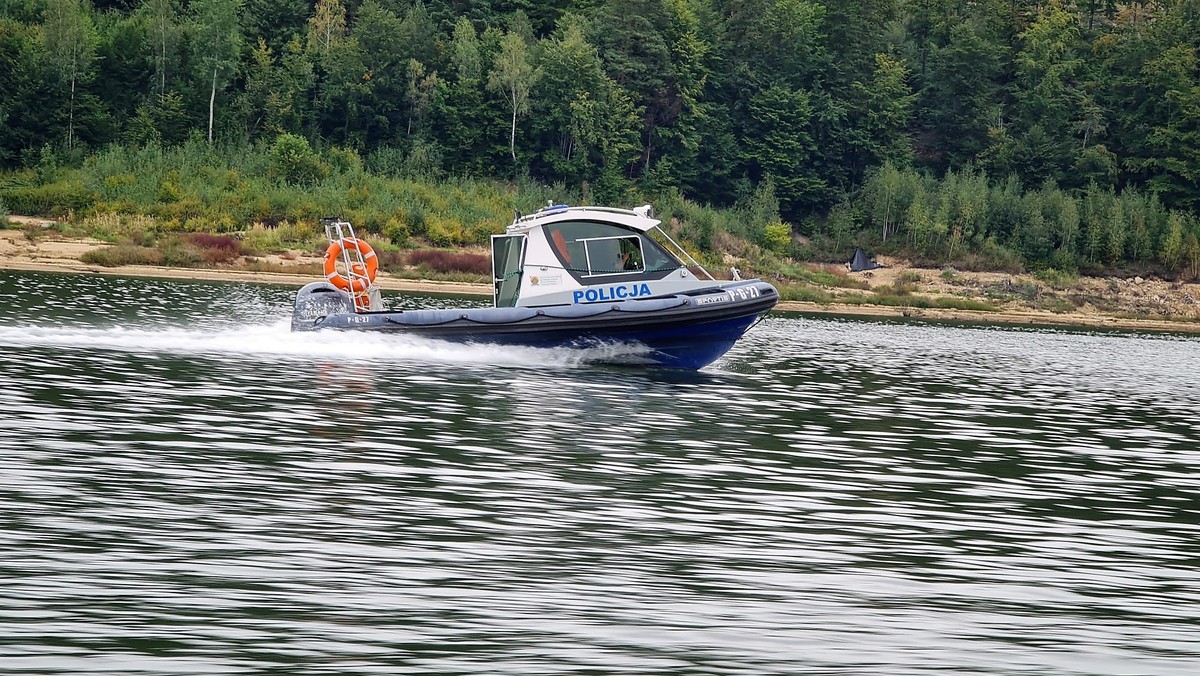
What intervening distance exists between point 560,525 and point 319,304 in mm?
13769

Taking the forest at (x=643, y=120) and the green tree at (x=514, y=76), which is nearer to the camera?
the forest at (x=643, y=120)

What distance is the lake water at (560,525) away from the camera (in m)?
7.93

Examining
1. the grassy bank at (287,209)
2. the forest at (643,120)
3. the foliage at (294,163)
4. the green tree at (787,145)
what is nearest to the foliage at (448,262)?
the grassy bank at (287,209)

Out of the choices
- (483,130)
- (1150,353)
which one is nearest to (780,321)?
(1150,353)

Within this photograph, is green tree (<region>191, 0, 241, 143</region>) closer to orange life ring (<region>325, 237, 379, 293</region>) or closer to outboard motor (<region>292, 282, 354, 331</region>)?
orange life ring (<region>325, 237, 379, 293</region>)

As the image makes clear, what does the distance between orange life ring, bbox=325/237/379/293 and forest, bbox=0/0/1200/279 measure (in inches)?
1085

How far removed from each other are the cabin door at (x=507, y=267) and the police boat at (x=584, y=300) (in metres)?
0.03

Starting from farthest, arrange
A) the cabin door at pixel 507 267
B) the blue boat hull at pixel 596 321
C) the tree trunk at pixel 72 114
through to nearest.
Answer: the tree trunk at pixel 72 114 < the cabin door at pixel 507 267 < the blue boat hull at pixel 596 321

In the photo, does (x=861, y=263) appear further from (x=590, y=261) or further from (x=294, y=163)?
(x=590, y=261)

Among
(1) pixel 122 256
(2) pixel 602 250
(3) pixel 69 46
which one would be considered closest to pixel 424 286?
(1) pixel 122 256

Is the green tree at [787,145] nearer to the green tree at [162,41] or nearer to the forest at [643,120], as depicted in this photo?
the forest at [643,120]

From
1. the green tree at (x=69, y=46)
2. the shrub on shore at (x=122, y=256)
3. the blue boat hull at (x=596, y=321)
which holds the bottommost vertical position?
the blue boat hull at (x=596, y=321)

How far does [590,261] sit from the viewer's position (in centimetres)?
2375

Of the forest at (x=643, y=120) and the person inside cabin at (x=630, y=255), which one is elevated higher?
the forest at (x=643, y=120)
